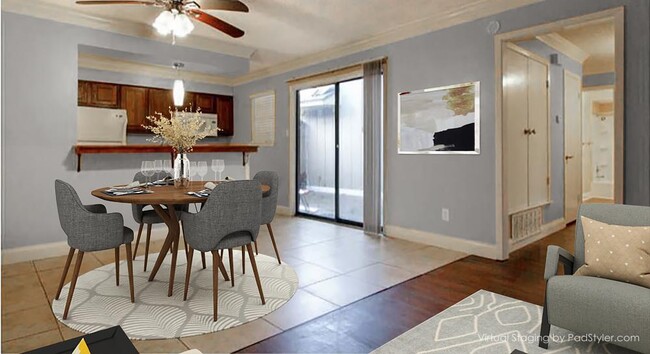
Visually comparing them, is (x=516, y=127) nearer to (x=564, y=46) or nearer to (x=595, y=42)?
(x=564, y=46)

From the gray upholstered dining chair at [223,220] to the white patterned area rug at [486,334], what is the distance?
1.20 metres

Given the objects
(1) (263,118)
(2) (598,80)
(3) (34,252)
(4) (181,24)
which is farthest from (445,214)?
(2) (598,80)

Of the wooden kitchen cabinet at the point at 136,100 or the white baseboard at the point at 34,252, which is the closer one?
the white baseboard at the point at 34,252

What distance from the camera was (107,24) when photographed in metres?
4.45

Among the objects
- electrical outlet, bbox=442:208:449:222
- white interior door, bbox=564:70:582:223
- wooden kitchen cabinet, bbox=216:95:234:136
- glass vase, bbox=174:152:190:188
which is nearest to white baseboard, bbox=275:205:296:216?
wooden kitchen cabinet, bbox=216:95:234:136

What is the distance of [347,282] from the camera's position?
335 centimetres

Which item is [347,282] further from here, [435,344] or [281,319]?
[435,344]

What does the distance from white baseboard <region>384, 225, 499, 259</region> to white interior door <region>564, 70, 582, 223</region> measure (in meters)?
2.26

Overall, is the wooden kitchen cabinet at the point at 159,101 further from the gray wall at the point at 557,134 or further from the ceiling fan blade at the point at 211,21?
the gray wall at the point at 557,134

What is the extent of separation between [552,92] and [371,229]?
9.59 feet

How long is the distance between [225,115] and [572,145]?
5.75m

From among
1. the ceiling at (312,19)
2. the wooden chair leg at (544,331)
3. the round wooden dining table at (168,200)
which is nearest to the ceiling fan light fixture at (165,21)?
the ceiling at (312,19)

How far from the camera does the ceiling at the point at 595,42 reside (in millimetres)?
4621

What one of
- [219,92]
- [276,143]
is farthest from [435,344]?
[219,92]
